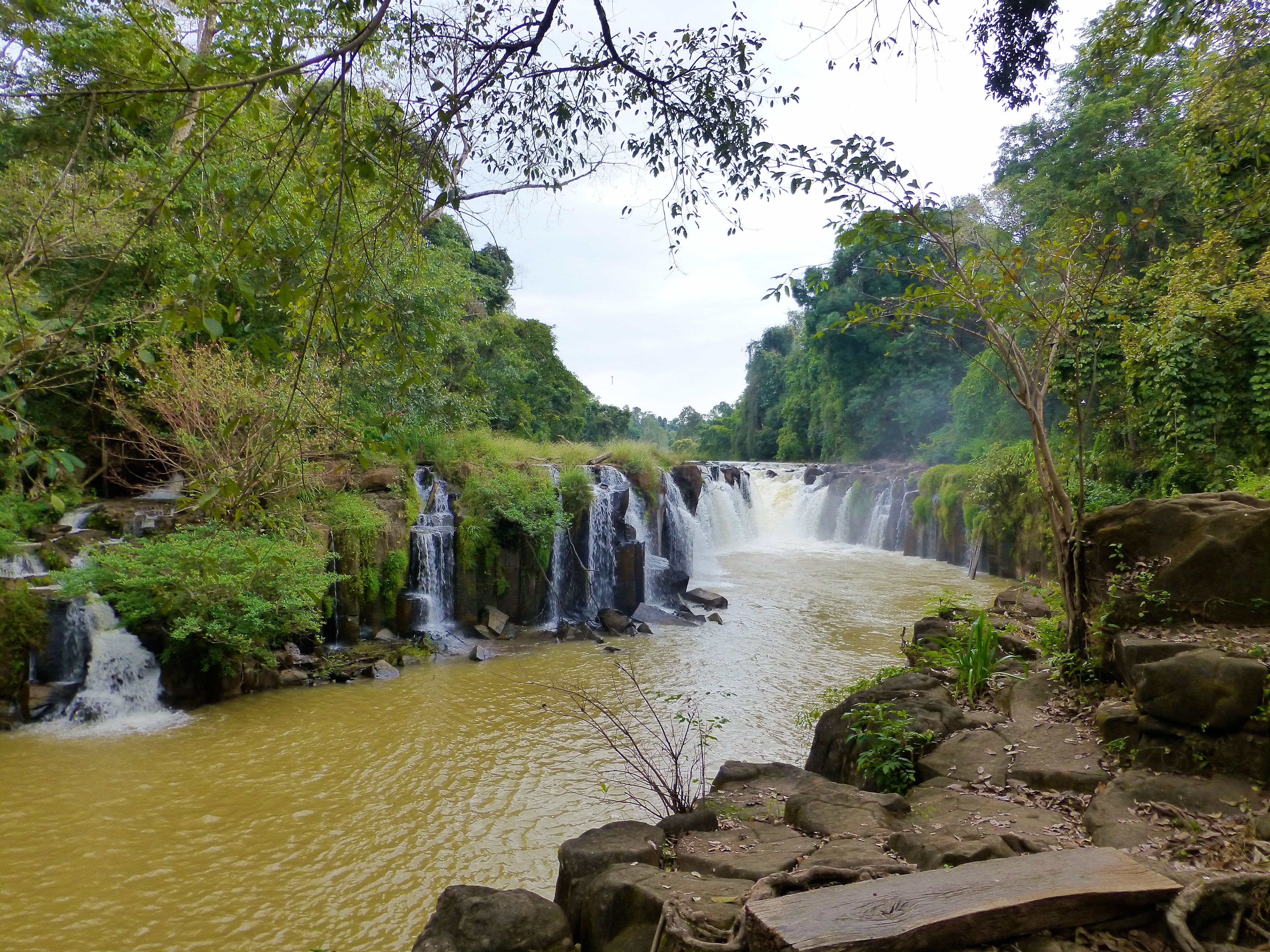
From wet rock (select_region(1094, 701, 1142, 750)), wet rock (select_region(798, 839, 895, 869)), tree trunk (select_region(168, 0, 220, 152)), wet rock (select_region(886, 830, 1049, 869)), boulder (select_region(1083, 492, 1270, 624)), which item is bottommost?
wet rock (select_region(798, 839, 895, 869))

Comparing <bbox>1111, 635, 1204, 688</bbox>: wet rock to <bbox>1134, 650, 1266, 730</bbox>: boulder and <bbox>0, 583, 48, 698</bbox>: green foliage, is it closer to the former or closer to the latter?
<bbox>1134, 650, 1266, 730</bbox>: boulder

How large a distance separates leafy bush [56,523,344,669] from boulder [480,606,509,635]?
338 cm

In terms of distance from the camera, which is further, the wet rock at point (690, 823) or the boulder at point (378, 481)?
the boulder at point (378, 481)

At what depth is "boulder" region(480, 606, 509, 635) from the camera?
441 inches

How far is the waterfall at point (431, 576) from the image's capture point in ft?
35.6

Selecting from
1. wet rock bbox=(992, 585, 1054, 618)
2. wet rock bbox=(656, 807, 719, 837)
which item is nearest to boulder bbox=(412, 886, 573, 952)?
wet rock bbox=(656, 807, 719, 837)

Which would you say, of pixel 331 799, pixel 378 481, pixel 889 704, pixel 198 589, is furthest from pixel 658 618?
pixel 889 704

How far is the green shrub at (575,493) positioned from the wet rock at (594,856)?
944cm

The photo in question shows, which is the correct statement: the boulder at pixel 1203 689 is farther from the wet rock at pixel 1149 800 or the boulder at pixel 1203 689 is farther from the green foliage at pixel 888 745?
the green foliage at pixel 888 745

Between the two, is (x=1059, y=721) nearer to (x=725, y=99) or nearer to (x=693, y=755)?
(x=693, y=755)

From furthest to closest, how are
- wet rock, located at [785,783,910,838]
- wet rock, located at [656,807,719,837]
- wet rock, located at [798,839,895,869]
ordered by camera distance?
1. wet rock, located at [656,807,719,837]
2. wet rock, located at [785,783,910,838]
3. wet rock, located at [798,839,895,869]

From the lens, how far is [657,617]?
1248 centimetres

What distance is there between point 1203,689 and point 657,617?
9.48m

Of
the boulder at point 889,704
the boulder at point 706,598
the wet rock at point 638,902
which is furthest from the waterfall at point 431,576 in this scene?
the wet rock at point 638,902
